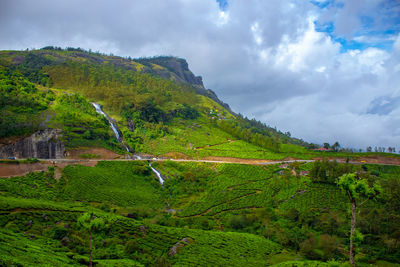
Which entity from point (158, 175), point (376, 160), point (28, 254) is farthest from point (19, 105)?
point (376, 160)

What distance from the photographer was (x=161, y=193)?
213 ft

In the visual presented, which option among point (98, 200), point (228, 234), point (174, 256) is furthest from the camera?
point (98, 200)

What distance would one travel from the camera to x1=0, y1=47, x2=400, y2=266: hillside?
3195cm

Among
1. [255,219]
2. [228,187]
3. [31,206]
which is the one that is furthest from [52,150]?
[255,219]

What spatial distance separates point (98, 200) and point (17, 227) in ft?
74.4

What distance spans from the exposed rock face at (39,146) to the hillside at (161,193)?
275 millimetres

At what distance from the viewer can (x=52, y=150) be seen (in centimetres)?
6862

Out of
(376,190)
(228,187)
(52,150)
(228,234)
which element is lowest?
(228,234)

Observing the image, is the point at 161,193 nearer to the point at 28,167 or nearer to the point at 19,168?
the point at 28,167

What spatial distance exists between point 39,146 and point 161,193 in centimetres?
3686

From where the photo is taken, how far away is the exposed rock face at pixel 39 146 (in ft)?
212

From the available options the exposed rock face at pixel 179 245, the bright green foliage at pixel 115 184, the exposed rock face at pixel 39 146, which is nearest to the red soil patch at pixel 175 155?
the bright green foliage at pixel 115 184

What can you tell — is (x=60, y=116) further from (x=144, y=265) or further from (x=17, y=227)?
(x=144, y=265)

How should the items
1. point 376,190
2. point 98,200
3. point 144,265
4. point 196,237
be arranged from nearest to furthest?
point 376,190 → point 144,265 → point 196,237 → point 98,200
